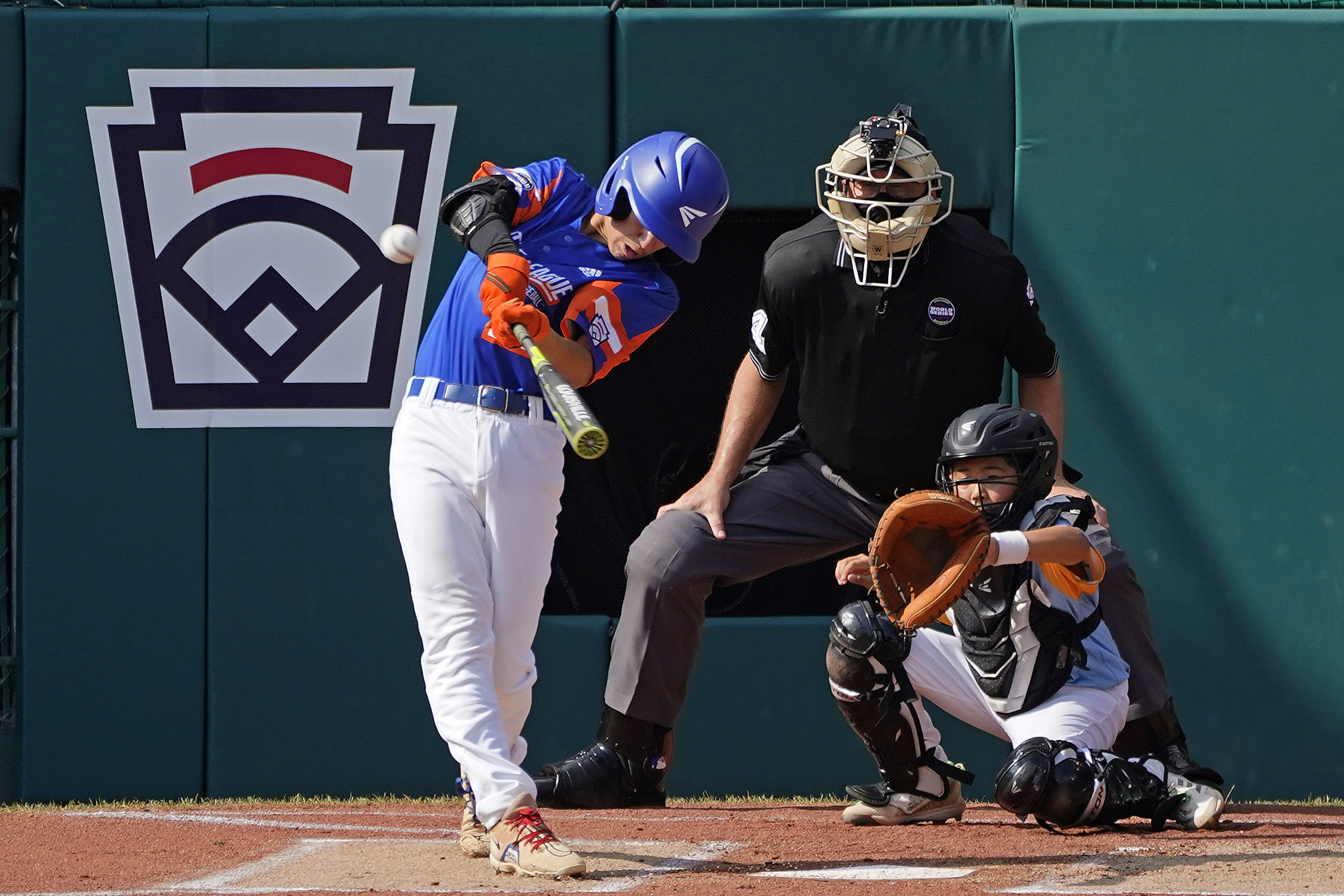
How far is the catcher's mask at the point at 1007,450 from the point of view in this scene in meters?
3.59

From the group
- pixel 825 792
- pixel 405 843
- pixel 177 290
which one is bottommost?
pixel 825 792

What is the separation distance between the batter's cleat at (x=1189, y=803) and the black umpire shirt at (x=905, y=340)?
92 centimetres

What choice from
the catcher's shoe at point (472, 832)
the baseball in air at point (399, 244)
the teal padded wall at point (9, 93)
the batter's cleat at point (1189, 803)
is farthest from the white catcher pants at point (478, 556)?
the teal padded wall at point (9, 93)

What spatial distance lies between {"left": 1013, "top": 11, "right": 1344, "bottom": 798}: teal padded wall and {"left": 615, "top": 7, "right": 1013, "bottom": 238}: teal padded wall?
0.13m

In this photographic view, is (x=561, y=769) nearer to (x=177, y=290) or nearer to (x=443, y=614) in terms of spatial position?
(x=443, y=614)

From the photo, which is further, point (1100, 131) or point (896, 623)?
point (1100, 131)

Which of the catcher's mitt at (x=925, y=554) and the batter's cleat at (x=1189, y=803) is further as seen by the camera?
the batter's cleat at (x=1189, y=803)

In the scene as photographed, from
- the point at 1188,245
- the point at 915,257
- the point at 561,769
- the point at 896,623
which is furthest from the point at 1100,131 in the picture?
the point at 561,769

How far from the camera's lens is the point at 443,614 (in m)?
3.08

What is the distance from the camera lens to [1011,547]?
3.36 m

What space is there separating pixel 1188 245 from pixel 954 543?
1953 millimetres

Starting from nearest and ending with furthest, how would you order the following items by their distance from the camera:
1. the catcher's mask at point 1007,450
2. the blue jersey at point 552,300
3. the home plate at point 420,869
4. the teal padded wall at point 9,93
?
the home plate at point 420,869
the blue jersey at point 552,300
the catcher's mask at point 1007,450
the teal padded wall at point 9,93

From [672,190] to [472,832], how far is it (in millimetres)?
1451

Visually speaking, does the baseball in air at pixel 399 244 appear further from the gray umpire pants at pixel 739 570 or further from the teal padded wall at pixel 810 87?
the teal padded wall at pixel 810 87
